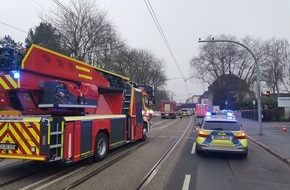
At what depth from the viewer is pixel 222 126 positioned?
1273 centimetres

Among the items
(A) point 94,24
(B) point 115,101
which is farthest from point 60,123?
(A) point 94,24

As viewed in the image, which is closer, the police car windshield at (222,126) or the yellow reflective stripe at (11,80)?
the yellow reflective stripe at (11,80)

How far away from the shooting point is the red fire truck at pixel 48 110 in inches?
348

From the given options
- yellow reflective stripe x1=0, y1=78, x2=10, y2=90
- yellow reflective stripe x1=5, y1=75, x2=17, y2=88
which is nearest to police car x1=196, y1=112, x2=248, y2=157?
yellow reflective stripe x1=5, y1=75, x2=17, y2=88

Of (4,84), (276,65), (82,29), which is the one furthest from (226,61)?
(4,84)

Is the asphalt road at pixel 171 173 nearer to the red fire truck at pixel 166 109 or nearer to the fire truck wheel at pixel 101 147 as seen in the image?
the fire truck wheel at pixel 101 147

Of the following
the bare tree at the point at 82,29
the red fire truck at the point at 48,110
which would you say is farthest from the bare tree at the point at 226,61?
the red fire truck at the point at 48,110

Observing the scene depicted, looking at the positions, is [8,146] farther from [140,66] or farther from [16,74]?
[140,66]

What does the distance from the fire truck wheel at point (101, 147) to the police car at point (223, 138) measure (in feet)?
11.2

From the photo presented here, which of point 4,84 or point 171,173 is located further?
point 171,173

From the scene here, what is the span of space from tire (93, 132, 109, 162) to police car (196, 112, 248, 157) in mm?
3417

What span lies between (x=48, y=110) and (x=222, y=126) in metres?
6.22

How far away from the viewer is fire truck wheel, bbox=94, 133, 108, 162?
11163 millimetres

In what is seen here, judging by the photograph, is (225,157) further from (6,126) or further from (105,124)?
(6,126)
